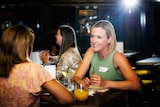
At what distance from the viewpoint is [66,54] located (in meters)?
3.42

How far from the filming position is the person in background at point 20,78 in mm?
1647

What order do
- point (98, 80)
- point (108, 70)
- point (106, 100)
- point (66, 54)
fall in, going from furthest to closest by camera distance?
point (66, 54)
point (108, 70)
point (98, 80)
point (106, 100)

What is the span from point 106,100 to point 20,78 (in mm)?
608

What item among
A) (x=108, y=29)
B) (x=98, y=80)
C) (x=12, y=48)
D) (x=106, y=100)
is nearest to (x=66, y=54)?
(x=108, y=29)

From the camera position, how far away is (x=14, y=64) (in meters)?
1.68

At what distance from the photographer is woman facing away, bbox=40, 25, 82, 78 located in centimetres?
334

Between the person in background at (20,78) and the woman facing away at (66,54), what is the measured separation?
143 cm

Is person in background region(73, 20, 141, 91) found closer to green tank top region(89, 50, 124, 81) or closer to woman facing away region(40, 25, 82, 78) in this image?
green tank top region(89, 50, 124, 81)

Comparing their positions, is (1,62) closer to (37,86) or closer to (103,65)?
(37,86)

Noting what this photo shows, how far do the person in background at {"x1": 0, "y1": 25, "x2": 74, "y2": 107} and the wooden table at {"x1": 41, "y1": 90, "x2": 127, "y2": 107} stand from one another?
0.11 meters

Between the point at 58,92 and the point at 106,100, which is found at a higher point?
the point at 58,92

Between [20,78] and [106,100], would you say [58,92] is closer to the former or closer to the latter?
[20,78]

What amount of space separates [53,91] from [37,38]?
17.5 ft

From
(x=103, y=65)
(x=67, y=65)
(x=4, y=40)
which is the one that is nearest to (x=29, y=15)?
(x=67, y=65)
